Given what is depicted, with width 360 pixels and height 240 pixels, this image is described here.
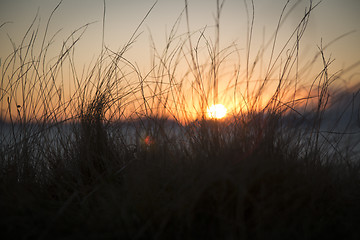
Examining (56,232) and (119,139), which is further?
(119,139)

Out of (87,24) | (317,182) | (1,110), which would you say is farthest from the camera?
(87,24)

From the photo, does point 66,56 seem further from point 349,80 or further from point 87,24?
point 349,80

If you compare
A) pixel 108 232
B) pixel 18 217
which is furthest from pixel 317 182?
pixel 18 217

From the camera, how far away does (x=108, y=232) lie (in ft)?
2.68

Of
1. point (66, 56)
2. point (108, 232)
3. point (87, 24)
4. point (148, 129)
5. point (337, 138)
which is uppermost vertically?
point (87, 24)

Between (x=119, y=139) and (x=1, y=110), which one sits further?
(x=1, y=110)

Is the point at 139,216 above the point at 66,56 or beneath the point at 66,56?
beneath

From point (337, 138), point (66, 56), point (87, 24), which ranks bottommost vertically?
point (337, 138)

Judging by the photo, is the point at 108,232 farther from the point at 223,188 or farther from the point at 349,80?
the point at 349,80

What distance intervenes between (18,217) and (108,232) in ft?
1.03

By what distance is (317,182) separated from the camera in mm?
1039

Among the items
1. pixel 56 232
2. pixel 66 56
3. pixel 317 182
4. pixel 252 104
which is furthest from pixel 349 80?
pixel 66 56

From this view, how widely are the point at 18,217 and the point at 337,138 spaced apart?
1550 mm

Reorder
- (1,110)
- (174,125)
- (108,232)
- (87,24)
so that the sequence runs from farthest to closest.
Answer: (87,24), (1,110), (174,125), (108,232)
